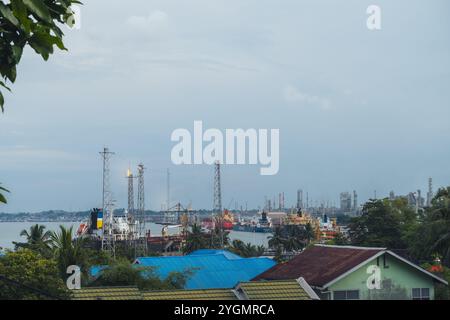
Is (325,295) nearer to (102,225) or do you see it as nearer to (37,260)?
(37,260)

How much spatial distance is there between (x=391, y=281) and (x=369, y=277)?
0.53 m

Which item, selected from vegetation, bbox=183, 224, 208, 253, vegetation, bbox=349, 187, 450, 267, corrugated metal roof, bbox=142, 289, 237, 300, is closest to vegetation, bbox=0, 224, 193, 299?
corrugated metal roof, bbox=142, 289, 237, 300

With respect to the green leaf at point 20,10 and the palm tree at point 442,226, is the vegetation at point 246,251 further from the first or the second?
the green leaf at point 20,10

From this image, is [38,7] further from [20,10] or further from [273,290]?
[273,290]

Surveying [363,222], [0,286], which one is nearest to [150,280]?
[0,286]

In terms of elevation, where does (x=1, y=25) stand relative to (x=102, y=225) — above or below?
above

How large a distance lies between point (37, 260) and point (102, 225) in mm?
23707

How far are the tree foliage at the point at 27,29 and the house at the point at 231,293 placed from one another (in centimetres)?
744

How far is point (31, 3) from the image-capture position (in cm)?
256

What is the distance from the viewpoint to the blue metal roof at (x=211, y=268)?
19.5 metres

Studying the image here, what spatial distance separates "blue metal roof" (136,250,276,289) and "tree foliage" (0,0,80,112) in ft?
52.4

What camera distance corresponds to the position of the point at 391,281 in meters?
14.8

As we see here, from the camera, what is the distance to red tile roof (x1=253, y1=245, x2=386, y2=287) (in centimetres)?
1452

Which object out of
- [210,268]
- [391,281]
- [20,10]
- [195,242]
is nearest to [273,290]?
[391,281]
